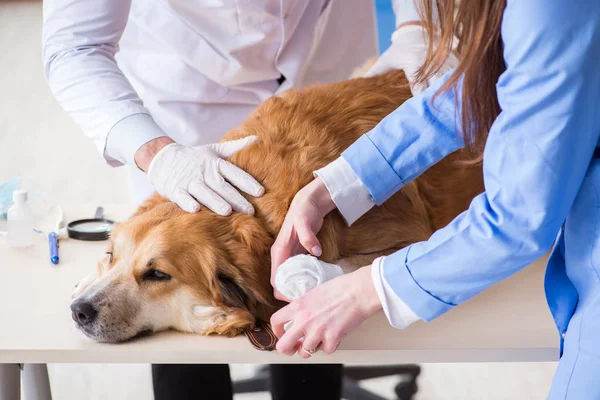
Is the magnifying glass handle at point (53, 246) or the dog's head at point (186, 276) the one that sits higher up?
the dog's head at point (186, 276)

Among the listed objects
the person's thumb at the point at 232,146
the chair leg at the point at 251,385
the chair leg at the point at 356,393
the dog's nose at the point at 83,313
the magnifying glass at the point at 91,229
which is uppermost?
the person's thumb at the point at 232,146

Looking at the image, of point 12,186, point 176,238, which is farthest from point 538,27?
point 12,186

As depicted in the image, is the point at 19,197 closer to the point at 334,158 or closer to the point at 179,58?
the point at 179,58

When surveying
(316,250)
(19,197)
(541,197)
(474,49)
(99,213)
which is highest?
(474,49)

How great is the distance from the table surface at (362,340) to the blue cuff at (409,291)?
22cm

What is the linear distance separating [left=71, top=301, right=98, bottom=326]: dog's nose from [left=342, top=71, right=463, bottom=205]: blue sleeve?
574 mm

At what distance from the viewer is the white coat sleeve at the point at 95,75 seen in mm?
1688

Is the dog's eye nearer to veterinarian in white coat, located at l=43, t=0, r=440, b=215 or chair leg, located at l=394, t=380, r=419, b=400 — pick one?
veterinarian in white coat, located at l=43, t=0, r=440, b=215

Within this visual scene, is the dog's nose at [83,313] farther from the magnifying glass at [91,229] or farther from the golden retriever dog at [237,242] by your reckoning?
the magnifying glass at [91,229]

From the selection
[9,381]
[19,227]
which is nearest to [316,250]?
[9,381]

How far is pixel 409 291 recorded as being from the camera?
1.06 m

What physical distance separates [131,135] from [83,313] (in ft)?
1.62

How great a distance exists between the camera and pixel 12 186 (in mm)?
2061

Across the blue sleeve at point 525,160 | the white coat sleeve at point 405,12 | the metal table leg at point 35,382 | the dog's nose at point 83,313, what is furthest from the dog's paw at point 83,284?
the white coat sleeve at point 405,12
